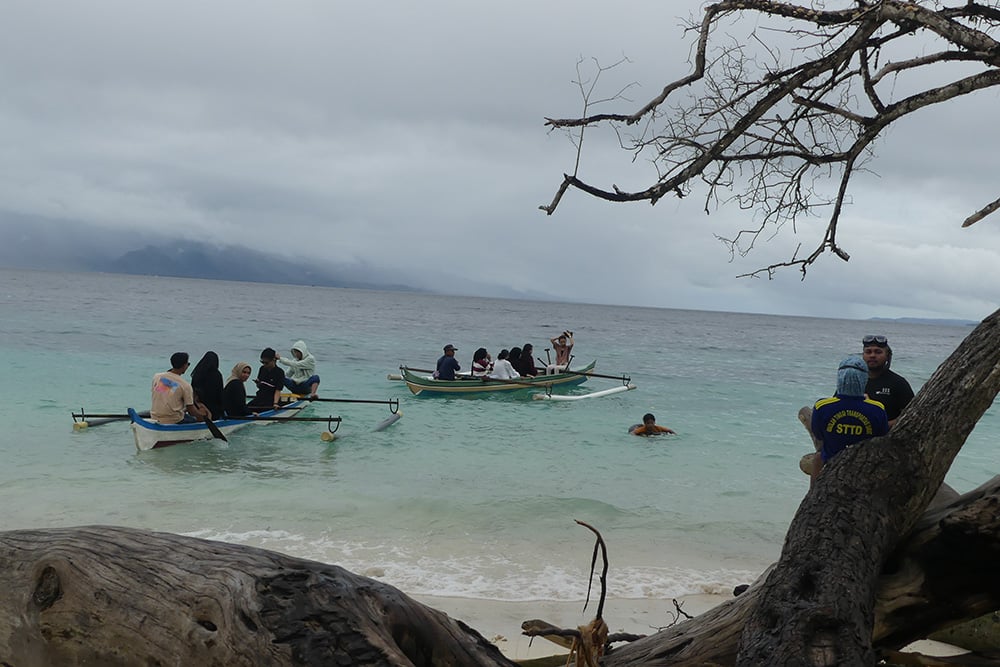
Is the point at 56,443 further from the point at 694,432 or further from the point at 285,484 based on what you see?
the point at 694,432

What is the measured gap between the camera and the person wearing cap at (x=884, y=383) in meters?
5.49

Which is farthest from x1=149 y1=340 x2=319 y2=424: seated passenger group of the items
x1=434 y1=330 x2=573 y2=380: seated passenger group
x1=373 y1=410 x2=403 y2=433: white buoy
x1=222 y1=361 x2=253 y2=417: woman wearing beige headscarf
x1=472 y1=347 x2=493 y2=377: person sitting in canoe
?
x1=472 y1=347 x2=493 y2=377: person sitting in canoe

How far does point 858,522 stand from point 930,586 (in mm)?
509

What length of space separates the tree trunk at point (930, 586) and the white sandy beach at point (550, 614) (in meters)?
2.87

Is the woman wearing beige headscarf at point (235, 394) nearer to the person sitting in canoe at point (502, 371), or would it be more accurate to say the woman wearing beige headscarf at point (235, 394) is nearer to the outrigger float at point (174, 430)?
the outrigger float at point (174, 430)

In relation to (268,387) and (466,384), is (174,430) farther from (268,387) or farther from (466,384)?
(466,384)

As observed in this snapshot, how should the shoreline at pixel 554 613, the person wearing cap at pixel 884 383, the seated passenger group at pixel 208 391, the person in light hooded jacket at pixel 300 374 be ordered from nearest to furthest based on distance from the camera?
the person wearing cap at pixel 884 383
the shoreline at pixel 554 613
the seated passenger group at pixel 208 391
the person in light hooded jacket at pixel 300 374

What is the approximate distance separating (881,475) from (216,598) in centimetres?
230

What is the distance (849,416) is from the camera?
13.8 feet

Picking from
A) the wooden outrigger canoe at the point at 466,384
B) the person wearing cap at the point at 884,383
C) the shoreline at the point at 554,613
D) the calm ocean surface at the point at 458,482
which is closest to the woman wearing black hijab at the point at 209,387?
the calm ocean surface at the point at 458,482

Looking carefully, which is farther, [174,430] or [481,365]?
[481,365]

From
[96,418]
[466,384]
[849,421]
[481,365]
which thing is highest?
[849,421]

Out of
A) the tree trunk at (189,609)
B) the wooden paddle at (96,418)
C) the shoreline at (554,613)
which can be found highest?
the tree trunk at (189,609)

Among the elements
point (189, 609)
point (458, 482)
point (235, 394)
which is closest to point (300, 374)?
point (235, 394)
